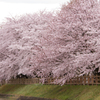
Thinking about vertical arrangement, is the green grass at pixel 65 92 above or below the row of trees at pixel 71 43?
below

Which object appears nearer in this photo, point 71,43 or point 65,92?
point 71,43

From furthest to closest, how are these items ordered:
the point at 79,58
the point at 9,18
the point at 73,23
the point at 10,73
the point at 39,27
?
the point at 9,18 → the point at 10,73 → the point at 39,27 → the point at 73,23 → the point at 79,58

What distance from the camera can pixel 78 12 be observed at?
76.7 ft

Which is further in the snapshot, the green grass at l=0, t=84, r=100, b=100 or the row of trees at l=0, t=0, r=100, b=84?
the green grass at l=0, t=84, r=100, b=100

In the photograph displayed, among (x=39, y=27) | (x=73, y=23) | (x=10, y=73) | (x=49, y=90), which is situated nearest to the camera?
(x=73, y=23)

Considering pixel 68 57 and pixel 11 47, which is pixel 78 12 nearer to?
pixel 68 57

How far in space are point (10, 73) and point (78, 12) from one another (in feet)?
56.5

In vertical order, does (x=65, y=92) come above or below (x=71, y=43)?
below

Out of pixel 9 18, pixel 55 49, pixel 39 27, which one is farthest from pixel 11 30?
pixel 55 49

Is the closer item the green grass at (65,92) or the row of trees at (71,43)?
the row of trees at (71,43)

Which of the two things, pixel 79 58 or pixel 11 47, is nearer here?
pixel 79 58

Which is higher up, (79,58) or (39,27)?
(39,27)

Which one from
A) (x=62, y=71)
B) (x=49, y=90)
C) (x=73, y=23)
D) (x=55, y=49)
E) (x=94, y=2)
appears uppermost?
(x=94, y=2)

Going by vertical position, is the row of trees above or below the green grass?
above
